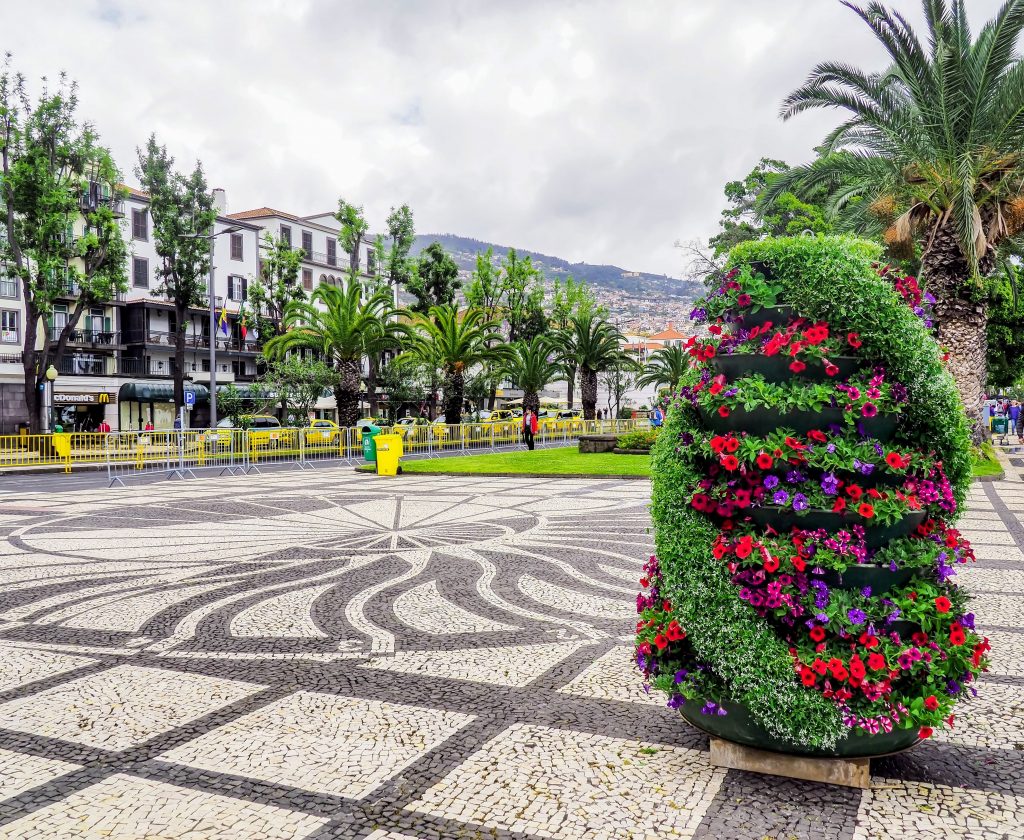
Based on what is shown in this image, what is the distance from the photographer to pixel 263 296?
41.4 meters

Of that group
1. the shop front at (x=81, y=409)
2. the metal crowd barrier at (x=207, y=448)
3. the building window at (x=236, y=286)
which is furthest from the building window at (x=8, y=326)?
the metal crowd barrier at (x=207, y=448)

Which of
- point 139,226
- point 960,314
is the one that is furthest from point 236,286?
point 960,314

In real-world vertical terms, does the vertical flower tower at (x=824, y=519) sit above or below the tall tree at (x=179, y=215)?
below

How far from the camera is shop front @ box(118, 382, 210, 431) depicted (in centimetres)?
4491

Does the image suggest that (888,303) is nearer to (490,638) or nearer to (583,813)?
(583,813)

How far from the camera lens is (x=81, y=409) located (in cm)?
4575

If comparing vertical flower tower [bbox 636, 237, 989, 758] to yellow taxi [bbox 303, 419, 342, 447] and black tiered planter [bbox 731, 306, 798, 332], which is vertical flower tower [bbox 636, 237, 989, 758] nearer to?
black tiered planter [bbox 731, 306, 798, 332]

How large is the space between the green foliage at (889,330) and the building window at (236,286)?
181 feet

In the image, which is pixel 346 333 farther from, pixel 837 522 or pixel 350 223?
pixel 837 522

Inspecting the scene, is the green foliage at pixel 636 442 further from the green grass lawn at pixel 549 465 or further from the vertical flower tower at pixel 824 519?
the vertical flower tower at pixel 824 519

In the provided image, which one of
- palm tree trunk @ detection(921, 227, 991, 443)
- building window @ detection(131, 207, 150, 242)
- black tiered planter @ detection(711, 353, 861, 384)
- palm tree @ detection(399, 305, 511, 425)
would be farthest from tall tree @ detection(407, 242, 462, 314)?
black tiered planter @ detection(711, 353, 861, 384)

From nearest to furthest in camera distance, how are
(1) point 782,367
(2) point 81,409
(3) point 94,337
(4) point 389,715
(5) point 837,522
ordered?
1. (5) point 837,522
2. (1) point 782,367
3. (4) point 389,715
4. (2) point 81,409
5. (3) point 94,337

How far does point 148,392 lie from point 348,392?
63.3ft

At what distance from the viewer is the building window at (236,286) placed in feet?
180
